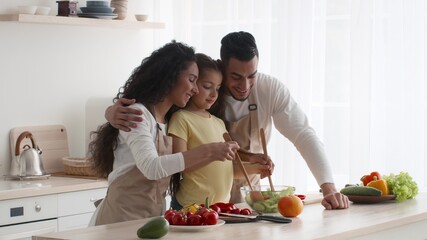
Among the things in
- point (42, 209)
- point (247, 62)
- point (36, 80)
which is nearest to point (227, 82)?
point (247, 62)

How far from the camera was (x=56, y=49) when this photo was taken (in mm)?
5258

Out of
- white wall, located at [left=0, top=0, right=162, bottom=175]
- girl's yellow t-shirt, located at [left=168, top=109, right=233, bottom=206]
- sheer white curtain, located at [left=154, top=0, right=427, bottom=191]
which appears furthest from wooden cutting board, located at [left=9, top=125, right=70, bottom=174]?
girl's yellow t-shirt, located at [left=168, top=109, right=233, bottom=206]

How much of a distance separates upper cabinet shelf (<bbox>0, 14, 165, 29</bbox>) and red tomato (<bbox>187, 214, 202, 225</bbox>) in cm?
232

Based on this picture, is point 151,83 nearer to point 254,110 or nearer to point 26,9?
point 254,110

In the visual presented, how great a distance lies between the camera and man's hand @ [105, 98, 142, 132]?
10.5 feet

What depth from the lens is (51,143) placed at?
205 inches

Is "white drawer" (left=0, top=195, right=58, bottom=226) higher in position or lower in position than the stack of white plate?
lower

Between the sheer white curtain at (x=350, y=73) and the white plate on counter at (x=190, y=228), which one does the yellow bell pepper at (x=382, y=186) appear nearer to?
the white plate on counter at (x=190, y=228)

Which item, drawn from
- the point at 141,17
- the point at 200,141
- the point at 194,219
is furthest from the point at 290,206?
the point at 141,17

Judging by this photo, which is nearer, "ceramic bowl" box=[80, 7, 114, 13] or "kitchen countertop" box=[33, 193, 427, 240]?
"kitchen countertop" box=[33, 193, 427, 240]

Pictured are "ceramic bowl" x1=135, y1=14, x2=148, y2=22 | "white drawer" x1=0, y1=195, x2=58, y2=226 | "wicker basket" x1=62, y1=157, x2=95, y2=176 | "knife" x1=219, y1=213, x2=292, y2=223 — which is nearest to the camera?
"knife" x1=219, y1=213, x2=292, y2=223

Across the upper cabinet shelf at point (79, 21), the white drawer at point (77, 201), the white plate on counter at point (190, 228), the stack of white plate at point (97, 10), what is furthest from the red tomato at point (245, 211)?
the stack of white plate at point (97, 10)

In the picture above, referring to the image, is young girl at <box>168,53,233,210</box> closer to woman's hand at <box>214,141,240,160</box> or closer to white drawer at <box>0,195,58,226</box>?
woman's hand at <box>214,141,240,160</box>

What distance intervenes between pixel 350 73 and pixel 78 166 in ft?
5.29
